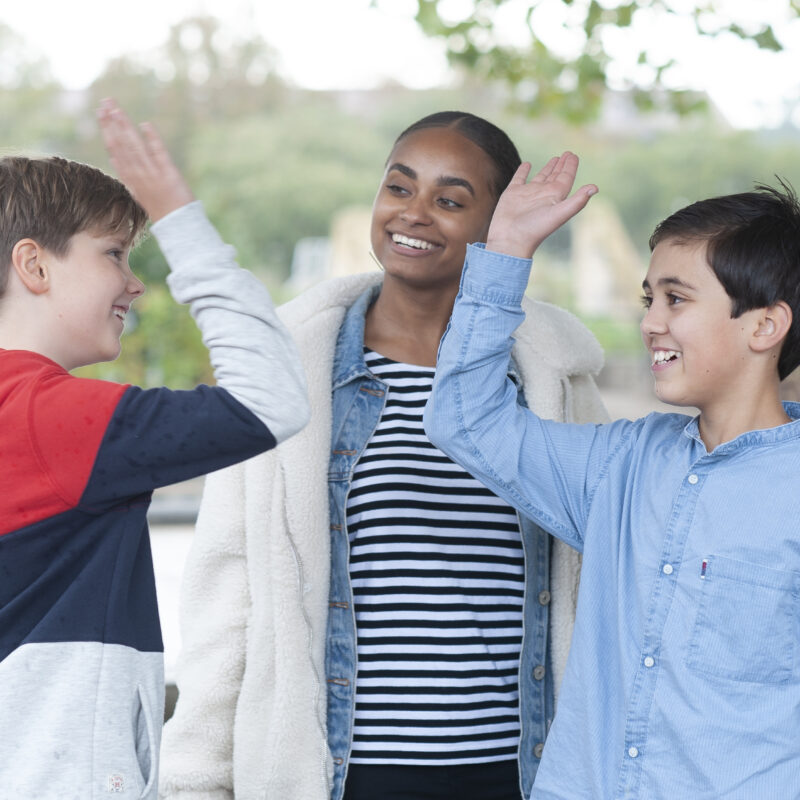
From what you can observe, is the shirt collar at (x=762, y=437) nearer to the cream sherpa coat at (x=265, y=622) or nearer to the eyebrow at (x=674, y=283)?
the eyebrow at (x=674, y=283)

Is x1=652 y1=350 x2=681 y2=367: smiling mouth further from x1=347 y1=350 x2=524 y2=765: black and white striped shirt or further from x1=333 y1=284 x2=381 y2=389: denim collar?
x1=333 y1=284 x2=381 y2=389: denim collar

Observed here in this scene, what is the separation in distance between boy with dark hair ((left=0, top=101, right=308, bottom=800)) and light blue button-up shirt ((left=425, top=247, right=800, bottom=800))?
0.38 meters

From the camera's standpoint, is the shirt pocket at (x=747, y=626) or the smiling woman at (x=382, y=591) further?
the smiling woman at (x=382, y=591)

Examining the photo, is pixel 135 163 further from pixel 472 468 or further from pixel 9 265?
pixel 472 468

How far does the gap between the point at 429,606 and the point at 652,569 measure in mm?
434

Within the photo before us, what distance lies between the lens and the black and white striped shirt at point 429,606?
1.77m

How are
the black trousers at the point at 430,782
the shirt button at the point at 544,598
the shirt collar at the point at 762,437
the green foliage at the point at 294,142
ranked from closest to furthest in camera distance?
the shirt collar at the point at 762,437, the black trousers at the point at 430,782, the shirt button at the point at 544,598, the green foliage at the point at 294,142

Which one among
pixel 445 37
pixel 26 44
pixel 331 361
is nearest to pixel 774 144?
pixel 26 44

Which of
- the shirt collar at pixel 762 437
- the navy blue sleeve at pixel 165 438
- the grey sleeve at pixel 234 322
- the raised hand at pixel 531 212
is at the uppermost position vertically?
the raised hand at pixel 531 212

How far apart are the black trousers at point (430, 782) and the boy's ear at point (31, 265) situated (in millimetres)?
923

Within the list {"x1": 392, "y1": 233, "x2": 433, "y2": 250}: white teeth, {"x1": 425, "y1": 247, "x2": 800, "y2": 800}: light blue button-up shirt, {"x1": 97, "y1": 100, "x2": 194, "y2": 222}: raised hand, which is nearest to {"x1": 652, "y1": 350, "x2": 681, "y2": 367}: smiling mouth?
{"x1": 425, "y1": 247, "x2": 800, "y2": 800}: light blue button-up shirt

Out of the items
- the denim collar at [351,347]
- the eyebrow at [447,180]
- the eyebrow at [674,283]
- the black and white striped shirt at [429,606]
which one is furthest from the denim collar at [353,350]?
the eyebrow at [674,283]

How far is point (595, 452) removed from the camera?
1.63 m

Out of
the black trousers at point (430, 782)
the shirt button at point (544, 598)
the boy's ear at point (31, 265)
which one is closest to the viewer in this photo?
the boy's ear at point (31, 265)
